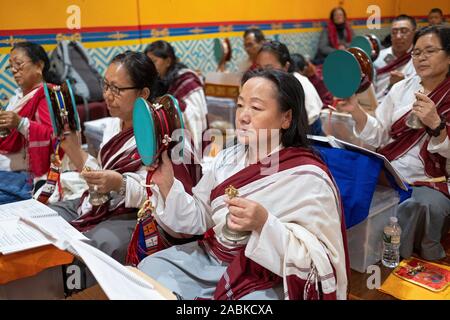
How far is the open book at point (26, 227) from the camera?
1.51 m

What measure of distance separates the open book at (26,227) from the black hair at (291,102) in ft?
2.82

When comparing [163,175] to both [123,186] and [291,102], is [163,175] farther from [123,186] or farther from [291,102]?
[291,102]

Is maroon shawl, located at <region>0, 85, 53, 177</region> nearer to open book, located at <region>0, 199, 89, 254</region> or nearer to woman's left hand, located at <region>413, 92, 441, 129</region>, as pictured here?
open book, located at <region>0, 199, 89, 254</region>

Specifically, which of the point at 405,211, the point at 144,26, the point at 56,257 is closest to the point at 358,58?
the point at 405,211

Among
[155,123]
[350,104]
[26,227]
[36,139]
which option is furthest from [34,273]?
[350,104]

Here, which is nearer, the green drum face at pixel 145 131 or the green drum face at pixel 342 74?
the green drum face at pixel 145 131

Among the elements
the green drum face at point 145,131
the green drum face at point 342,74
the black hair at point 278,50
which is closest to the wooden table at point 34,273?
the green drum face at point 145,131

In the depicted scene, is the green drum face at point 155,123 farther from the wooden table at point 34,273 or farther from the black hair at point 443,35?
the black hair at point 443,35

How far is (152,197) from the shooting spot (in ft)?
5.61

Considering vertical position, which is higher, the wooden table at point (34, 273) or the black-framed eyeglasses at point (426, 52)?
the black-framed eyeglasses at point (426, 52)

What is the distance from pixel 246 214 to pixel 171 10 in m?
4.58

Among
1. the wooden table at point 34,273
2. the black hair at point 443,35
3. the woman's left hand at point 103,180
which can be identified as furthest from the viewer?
the black hair at point 443,35

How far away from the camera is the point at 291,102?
1578mm

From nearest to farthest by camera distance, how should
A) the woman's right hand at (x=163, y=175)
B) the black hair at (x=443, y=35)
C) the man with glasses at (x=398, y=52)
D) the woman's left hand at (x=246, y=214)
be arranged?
the woman's left hand at (x=246, y=214) → the woman's right hand at (x=163, y=175) → the black hair at (x=443, y=35) → the man with glasses at (x=398, y=52)
